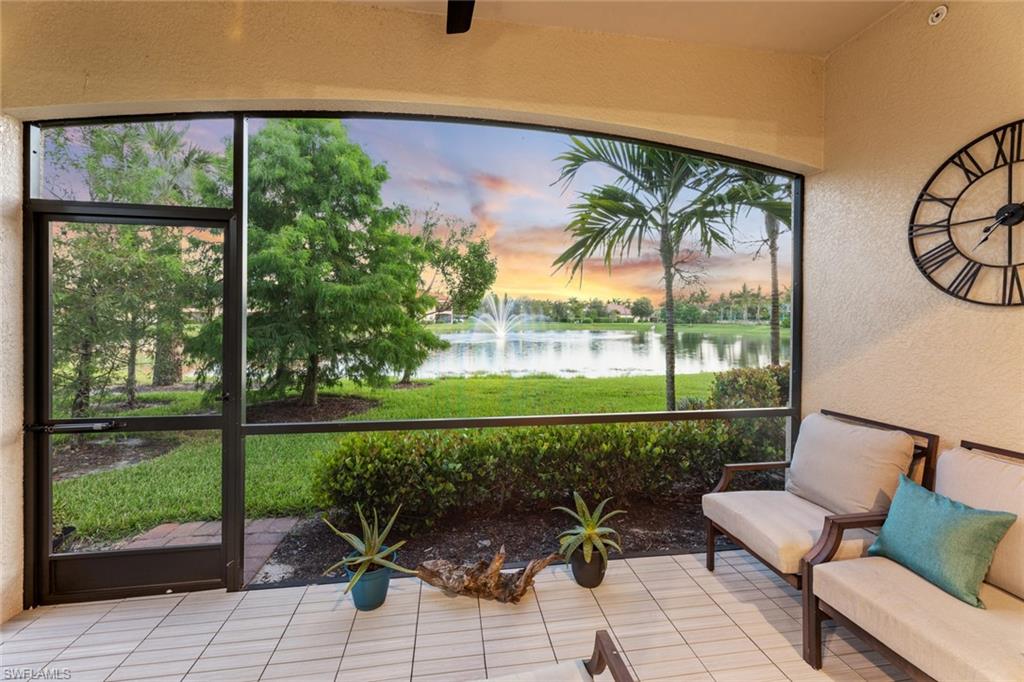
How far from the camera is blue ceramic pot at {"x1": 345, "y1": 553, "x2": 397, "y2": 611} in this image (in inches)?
89.9

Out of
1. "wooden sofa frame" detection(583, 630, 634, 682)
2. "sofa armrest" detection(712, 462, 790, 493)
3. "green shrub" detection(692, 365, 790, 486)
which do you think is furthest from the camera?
"green shrub" detection(692, 365, 790, 486)

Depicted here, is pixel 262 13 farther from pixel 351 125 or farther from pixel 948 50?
pixel 948 50

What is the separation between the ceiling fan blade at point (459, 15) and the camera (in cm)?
211

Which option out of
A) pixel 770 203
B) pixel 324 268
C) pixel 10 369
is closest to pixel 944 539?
pixel 770 203

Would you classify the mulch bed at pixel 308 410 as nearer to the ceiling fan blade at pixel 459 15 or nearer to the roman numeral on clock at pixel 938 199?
the ceiling fan blade at pixel 459 15

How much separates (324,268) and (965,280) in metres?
3.45

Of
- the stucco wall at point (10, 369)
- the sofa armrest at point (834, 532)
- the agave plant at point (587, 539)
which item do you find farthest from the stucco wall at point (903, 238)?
the stucco wall at point (10, 369)

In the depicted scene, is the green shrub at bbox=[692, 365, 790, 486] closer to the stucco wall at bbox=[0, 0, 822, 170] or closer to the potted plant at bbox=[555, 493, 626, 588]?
the potted plant at bbox=[555, 493, 626, 588]

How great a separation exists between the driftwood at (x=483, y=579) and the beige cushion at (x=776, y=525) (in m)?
1.06

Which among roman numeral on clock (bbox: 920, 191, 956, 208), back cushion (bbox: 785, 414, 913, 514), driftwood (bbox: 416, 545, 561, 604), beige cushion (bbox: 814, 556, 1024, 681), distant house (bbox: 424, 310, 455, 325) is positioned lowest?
driftwood (bbox: 416, 545, 561, 604)

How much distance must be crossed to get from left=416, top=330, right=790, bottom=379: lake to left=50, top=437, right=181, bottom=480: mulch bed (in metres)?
1.53

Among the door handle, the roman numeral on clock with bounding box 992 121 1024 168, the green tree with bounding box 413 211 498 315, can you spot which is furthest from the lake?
the door handle

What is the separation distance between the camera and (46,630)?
212 cm

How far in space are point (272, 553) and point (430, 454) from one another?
43.1 inches
